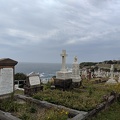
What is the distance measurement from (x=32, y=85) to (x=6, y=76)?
1.87 m

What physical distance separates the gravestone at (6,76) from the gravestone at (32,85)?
1016 mm

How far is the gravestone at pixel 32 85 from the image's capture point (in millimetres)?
10188

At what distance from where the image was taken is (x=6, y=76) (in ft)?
29.7

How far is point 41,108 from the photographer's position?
7762mm

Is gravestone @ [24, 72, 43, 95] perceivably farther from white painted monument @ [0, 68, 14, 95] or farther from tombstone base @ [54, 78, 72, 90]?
tombstone base @ [54, 78, 72, 90]

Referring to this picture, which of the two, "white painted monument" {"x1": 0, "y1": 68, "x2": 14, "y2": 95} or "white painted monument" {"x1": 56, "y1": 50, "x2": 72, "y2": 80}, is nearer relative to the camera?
"white painted monument" {"x1": 0, "y1": 68, "x2": 14, "y2": 95}

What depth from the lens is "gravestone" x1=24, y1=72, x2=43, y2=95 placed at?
33.4 ft

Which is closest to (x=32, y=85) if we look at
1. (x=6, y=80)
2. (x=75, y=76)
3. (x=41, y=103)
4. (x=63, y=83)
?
(x=6, y=80)

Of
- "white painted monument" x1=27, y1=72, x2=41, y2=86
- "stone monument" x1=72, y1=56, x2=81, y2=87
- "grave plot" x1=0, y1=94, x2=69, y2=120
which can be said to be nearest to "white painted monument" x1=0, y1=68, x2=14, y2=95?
"grave plot" x1=0, y1=94, x2=69, y2=120

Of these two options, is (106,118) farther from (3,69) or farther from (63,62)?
(63,62)

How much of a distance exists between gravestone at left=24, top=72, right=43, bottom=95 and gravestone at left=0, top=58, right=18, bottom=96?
1.02m

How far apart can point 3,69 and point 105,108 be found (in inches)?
207

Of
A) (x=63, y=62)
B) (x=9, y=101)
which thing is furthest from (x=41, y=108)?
(x=63, y=62)

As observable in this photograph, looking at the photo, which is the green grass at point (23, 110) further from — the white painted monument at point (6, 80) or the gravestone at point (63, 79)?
the gravestone at point (63, 79)
